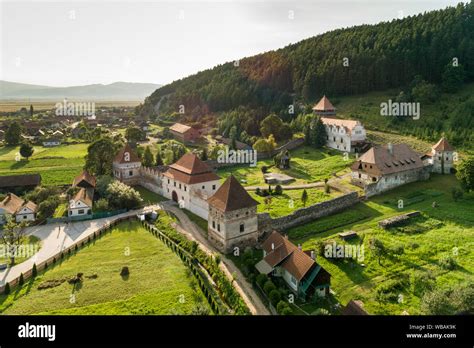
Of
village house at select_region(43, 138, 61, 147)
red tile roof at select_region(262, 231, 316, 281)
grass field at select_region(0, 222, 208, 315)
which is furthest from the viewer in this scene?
village house at select_region(43, 138, 61, 147)

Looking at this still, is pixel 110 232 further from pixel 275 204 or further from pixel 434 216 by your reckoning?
pixel 434 216

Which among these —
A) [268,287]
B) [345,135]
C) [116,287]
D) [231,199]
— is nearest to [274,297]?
[268,287]

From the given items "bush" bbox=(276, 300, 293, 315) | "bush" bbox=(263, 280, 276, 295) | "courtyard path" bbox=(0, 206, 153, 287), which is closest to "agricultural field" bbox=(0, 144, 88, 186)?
"courtyard path" bbox=(0, 206, 153, 287)

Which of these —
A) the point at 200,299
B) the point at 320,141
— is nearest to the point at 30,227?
the point at 200,299

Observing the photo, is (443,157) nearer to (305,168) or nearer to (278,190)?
(305,168)

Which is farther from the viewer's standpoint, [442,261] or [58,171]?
[58,171]

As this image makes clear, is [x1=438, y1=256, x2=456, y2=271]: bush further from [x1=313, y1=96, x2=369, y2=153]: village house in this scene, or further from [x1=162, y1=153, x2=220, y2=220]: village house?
[x1=313, y1=96, x2=369, y2=153]: village house
